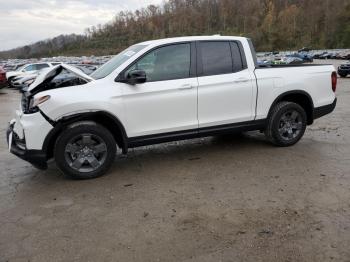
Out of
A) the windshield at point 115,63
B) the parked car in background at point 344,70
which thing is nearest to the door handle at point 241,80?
the windshield at point 115,63

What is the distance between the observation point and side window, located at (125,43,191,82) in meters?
5.39

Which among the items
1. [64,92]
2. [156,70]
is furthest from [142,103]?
[64,92]

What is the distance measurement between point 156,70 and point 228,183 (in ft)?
6.03

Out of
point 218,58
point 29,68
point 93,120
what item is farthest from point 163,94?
point 29,68

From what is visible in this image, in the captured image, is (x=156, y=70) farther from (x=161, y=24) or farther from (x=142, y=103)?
(x=161, y=24)

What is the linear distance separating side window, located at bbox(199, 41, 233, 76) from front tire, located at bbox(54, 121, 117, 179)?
1.70 metres

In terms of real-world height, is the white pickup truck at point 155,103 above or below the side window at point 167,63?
below

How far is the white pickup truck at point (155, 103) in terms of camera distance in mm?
4977

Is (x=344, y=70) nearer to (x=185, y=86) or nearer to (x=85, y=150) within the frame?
(x=185, y=86)

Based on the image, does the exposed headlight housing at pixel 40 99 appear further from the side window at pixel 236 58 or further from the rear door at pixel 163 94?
the side window at pixel 236 58

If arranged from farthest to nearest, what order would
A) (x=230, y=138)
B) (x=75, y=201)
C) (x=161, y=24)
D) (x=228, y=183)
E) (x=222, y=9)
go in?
(x=161, y=24) < (x=222, y=9) < (x=230, y=138) < (x=228, y=183) < (x=75, y=201)

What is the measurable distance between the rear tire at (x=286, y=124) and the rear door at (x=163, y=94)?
4.60ft

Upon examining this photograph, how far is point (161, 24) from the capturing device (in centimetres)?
17888

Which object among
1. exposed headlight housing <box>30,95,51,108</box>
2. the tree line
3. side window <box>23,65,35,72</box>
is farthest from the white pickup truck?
the tree line
